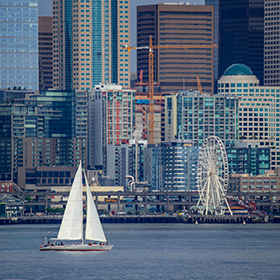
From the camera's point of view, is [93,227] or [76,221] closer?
[76,221]

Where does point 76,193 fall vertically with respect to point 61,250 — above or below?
above

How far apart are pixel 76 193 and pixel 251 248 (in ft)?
151

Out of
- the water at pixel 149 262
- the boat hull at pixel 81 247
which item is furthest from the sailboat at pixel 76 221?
the water at pixel 149 262

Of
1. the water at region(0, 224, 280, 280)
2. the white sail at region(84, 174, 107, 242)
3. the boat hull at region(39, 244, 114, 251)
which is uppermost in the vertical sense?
the white sail at region(84, 174, 107, 242)

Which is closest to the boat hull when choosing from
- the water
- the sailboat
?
the sailboat

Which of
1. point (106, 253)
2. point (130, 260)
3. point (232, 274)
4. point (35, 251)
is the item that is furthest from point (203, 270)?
point (35, 251)

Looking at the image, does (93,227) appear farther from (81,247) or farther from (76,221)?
(81,247)

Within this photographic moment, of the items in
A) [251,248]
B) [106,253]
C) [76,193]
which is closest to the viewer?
[76,193]

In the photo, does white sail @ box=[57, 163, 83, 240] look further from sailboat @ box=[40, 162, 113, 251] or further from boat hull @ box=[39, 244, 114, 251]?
boat hull @ box=[39, 244, 114, 251]

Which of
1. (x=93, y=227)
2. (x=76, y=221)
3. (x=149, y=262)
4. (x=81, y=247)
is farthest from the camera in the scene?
(x=149, y=262)

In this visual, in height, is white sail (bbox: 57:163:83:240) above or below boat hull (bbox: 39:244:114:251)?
above

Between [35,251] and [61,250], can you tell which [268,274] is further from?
[35,251]

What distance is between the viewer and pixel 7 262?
164 metres

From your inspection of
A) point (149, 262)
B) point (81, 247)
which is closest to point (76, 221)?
Result: point (81, 247)
